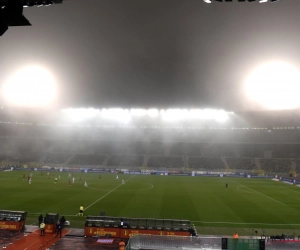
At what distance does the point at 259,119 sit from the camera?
81250 millimetres

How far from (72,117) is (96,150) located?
42.6 ft

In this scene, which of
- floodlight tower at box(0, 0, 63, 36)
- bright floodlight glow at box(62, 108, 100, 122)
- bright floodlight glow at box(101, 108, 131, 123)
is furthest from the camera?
bright floodlight glow at box(62, 108, 100, 122)

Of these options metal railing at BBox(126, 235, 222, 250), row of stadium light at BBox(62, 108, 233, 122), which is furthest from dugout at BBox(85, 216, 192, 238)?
row of stadium light at BBox(62, 108, 233, 122)

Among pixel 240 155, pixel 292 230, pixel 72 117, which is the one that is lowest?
pixel 292 230

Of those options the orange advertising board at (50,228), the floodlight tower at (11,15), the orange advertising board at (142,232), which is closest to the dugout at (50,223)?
the orange advertising board at (50,228)

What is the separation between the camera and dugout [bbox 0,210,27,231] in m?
18.3

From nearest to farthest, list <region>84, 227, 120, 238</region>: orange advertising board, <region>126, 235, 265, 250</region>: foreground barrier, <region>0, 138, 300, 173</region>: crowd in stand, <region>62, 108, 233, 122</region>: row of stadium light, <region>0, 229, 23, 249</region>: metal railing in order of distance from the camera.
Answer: <region>126, 235, 265, 250</region>: foreground barrier, <region>0, 229, 23, 249</region>: metal railing, <region>84, 227, 120, 238</region>: orange advertising board, <region>0, 138, 300, 173</region>: crowd in stand, <region>62, 108, 233, 122</region>: row of stadium light

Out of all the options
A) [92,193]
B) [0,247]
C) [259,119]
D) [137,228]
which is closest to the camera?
[0,247]

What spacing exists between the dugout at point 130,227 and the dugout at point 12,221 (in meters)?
4.68

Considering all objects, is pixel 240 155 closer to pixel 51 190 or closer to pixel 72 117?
pixel 72 117

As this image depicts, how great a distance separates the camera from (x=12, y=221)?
1838 cm

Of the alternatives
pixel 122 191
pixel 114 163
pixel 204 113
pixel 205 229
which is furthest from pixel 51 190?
pixel 204 113

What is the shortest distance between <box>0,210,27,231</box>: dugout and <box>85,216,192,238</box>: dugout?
4.68 meters

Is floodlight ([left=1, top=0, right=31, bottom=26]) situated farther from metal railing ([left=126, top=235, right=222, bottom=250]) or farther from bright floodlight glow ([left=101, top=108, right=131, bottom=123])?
bright floodlight glow ([left=101, top=108, right=131, bottom=123])
